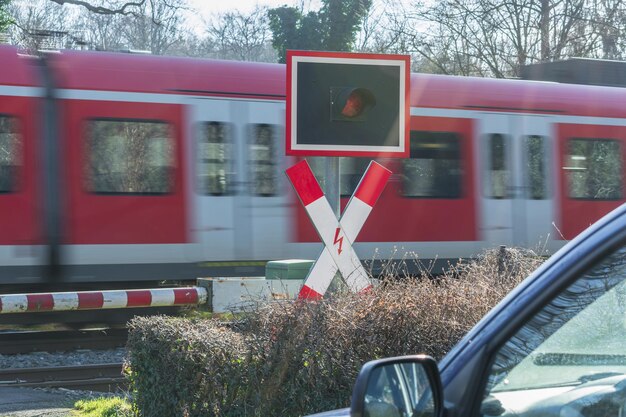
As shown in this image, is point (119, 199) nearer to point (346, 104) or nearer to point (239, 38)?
point (346, 104)

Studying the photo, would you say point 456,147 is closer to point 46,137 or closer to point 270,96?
point 270,96

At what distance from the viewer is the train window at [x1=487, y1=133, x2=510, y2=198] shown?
46.5 ft

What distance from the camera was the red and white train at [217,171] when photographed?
38.4 feet

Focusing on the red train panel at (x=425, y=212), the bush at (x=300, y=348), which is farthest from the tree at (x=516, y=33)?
the bush at (x=300, y=348)

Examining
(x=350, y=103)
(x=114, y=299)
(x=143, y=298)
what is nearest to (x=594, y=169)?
(x=143, y=298)

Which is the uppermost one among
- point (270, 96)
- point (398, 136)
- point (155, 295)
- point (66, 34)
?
point (66, 34)

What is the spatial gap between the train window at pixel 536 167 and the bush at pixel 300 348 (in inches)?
347

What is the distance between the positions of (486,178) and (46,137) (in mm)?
6453

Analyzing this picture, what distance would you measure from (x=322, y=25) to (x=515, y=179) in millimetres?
27283

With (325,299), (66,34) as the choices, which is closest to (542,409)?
(325,299)

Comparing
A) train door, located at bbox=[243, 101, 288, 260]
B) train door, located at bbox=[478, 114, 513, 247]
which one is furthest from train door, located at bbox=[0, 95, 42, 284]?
train door, located at bbox=[478, 114, 513, 247]

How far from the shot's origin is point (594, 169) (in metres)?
15.0

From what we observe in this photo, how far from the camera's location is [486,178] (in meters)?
14.1

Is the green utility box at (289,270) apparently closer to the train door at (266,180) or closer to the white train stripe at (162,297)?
the white train stripe at (162,297)
